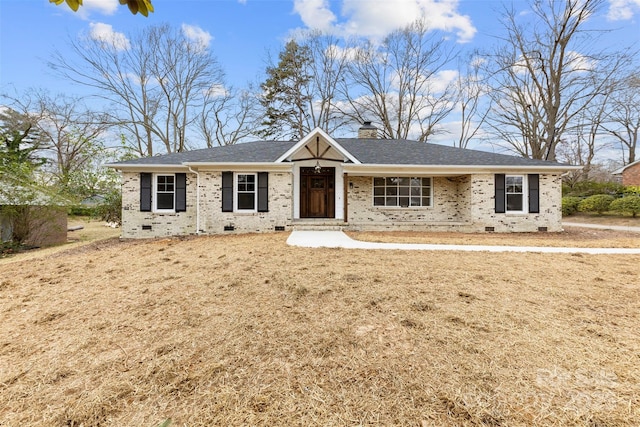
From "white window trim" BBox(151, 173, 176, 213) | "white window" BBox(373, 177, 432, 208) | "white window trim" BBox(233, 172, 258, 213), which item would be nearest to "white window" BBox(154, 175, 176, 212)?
"white window trim" BBox(151, 173, 176, 213)

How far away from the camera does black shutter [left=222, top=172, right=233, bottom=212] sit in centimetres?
1132

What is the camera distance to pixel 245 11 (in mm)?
12844

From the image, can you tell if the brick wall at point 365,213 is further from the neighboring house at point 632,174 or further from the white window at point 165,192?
the neighboring house at point 632,174

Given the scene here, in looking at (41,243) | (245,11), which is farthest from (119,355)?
(245,11)

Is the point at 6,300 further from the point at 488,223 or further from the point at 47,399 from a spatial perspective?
the point at 488,223

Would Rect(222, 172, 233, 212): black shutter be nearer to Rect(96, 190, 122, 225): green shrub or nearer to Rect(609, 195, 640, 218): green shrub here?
Rect(96, 190, 122, 225): green shrub

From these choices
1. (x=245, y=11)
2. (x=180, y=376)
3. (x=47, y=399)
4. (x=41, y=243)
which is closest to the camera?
(x=47, y=399)

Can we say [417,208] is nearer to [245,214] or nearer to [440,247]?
[440,247]

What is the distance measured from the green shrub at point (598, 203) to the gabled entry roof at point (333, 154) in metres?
8.62

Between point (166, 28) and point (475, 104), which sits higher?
point (166, 28)

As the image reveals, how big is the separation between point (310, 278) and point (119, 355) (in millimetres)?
2696

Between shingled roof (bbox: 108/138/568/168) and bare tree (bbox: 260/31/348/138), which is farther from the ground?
bare tree (bbox: 260/31/348/138)

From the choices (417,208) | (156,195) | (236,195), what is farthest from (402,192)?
(156,195)

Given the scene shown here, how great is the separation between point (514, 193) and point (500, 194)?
2.06ft
